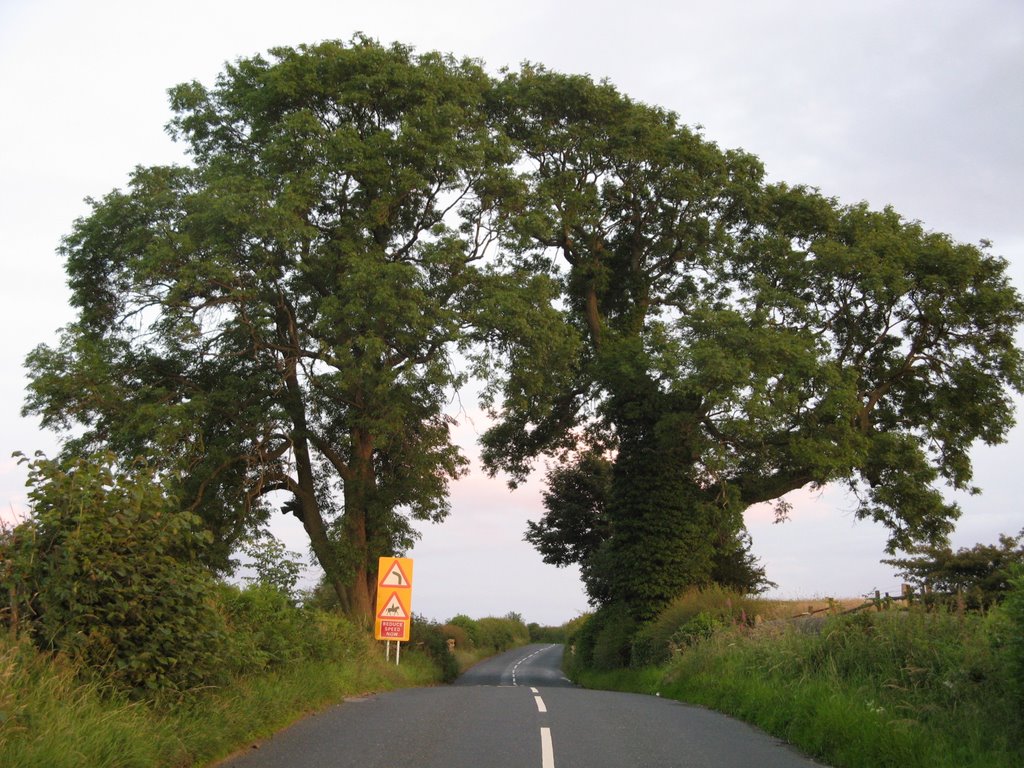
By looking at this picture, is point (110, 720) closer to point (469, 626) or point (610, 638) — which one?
point (610, 638)

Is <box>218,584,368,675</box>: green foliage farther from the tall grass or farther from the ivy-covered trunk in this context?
the ivy-covered trunk

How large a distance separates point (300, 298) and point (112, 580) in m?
20.3

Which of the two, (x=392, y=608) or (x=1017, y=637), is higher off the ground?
(x=392, y=608)

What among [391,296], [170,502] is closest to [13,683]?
[170,502]

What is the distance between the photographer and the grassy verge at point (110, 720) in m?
6.82

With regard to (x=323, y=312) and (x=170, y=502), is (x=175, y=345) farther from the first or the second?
(x=170, y=502)

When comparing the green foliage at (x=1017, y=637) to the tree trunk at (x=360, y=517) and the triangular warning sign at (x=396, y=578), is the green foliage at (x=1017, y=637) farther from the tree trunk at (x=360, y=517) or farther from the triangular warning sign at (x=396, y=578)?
the tree trunk at (x=360, y=517)

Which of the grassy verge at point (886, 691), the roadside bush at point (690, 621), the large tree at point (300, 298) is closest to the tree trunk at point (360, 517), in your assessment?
the large tree at point (300, 298)

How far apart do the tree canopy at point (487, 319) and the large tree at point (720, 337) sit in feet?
0.32

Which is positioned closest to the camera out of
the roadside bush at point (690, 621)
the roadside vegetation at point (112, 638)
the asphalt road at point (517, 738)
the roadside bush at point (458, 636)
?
the roadside vegetation at point (112, 638)

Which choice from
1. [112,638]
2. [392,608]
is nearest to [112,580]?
[112,638]

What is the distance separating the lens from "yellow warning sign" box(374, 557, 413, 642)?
25031 mm

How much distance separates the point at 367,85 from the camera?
Answer: 2670 cm

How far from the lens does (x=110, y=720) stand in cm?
Result: 783
